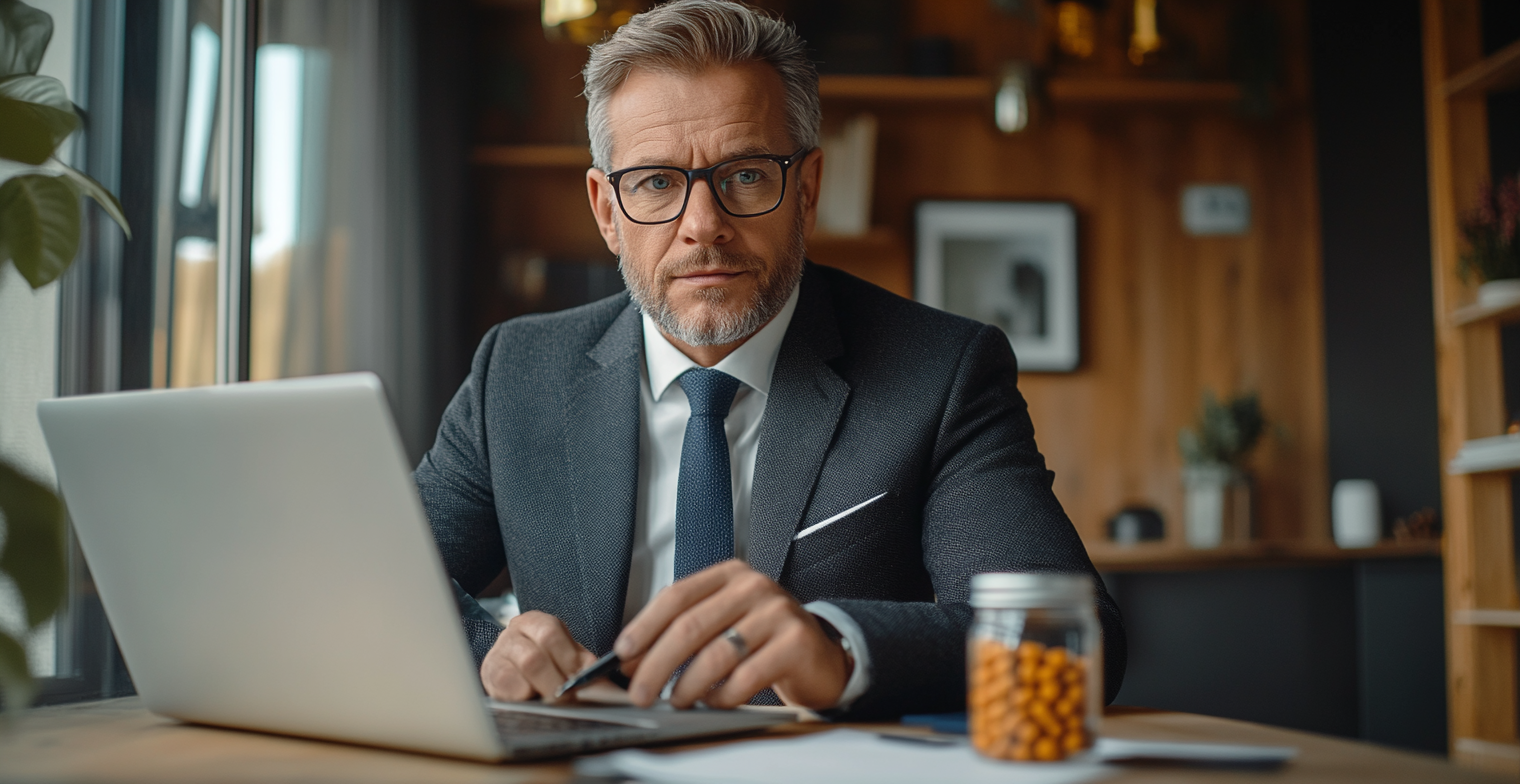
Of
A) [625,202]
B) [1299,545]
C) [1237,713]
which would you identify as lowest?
[1237,713]

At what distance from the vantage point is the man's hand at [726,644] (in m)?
0.87

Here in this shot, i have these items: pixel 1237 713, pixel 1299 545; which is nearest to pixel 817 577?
pixel 1237 713

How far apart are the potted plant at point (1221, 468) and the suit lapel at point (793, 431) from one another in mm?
2724

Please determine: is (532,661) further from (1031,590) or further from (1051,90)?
(1051,90)

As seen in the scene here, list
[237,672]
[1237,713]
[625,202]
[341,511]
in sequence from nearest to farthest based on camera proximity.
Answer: [341,511]
[237,672]
[625,202]
[1237,713]

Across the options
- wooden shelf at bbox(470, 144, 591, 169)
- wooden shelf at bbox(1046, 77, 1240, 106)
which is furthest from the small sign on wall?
wooden shelf at bbox(470, 144, 591, 169)

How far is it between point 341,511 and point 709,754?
0.27 meters

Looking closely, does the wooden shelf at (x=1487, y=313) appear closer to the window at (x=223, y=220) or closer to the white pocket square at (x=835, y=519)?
the white pocket square at (x=835, y=519)

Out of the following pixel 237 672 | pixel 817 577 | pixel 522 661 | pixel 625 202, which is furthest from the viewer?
pixel 625 202

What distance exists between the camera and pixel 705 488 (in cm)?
143

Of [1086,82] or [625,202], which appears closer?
[625,202]

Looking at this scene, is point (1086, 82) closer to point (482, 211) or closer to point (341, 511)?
point (482, 211)

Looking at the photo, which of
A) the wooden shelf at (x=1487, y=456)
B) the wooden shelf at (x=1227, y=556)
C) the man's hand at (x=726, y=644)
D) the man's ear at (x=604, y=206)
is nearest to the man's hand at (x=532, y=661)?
the man's hand at (x=726, y=644)

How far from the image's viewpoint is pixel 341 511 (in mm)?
730
